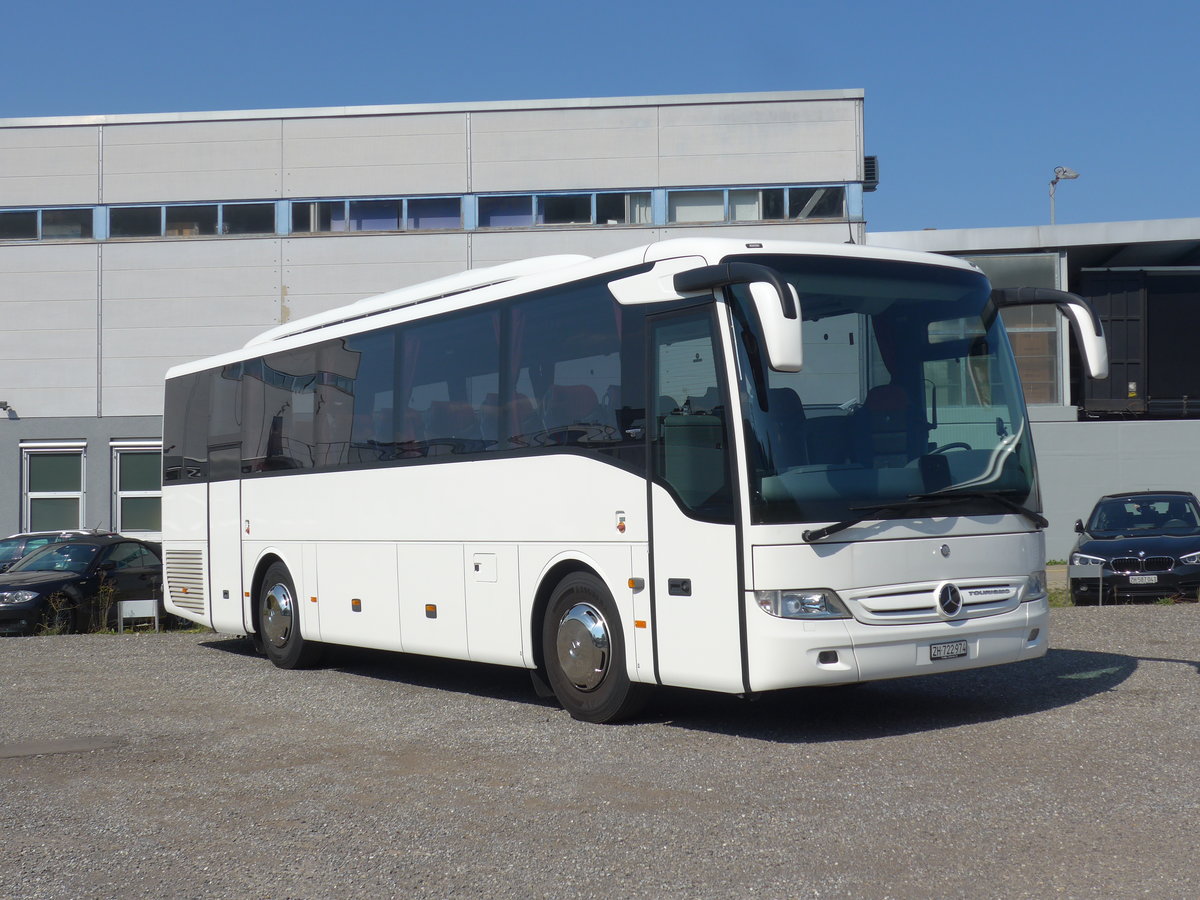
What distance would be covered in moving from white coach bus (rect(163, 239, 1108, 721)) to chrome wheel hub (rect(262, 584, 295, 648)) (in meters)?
2.55

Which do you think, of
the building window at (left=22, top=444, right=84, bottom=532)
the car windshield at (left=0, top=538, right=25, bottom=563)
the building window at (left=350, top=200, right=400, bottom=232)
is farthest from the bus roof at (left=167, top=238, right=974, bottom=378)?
the building window at (left=22, top=444, right=84, bottom=532)

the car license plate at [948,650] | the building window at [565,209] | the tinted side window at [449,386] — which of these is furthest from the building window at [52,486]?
the car license plate at [948,650]

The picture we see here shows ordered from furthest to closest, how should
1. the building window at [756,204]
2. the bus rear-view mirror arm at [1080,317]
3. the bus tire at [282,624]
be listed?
the building window at [756,204] < the bus tire at [282,624] < the bus rear-view mirror arm at [1080,317]

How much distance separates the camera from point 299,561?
14.1 meters

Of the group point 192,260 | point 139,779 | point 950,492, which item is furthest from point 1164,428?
point 139,779

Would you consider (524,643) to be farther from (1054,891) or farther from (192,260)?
(192,260)

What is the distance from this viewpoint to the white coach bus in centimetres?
852

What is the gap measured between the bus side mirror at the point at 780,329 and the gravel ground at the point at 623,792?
217 centimetres

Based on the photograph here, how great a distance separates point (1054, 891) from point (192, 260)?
30956mm

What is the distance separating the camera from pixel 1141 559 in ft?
59.2

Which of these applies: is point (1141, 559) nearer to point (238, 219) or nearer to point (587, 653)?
point (587, 653)

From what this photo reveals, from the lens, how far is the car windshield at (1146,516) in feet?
63.2

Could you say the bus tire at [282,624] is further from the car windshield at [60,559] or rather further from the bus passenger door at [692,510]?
the car windshield at [60,559]

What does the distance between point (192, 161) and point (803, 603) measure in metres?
28.3
